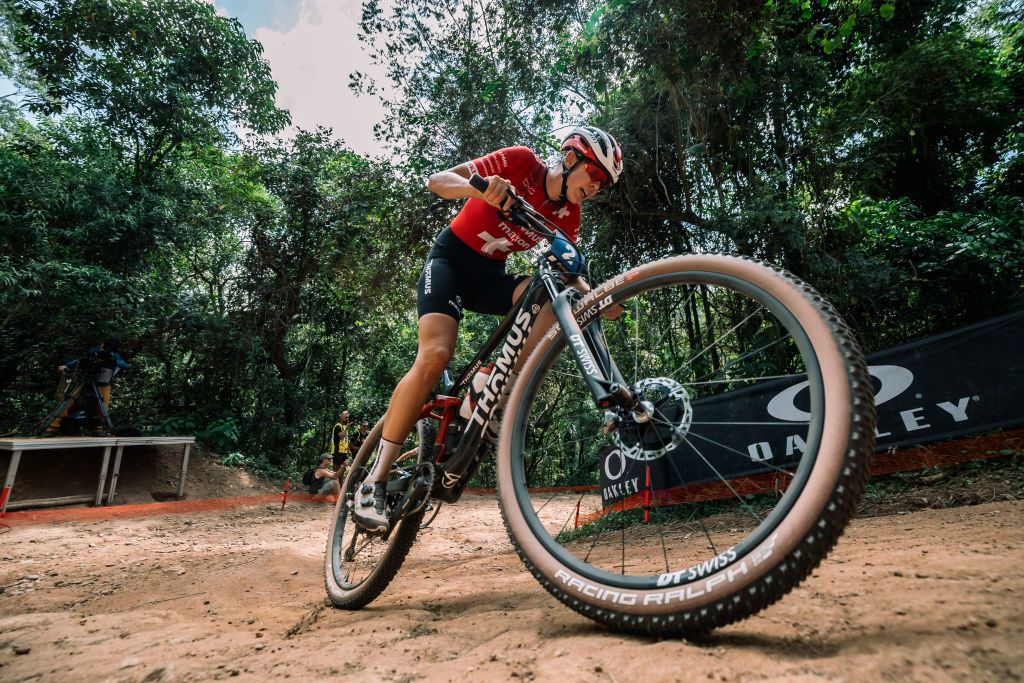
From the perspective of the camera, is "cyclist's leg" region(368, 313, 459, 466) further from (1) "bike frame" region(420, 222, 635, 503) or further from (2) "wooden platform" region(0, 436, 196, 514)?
(2) "wooden platform" region(0, 436, 196, 514)

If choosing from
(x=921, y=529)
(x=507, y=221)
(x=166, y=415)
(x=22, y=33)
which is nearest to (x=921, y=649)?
(x=507, y=221)

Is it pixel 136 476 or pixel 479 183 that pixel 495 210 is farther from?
pixel 136 476

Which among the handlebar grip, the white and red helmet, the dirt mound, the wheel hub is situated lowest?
the dirt mound

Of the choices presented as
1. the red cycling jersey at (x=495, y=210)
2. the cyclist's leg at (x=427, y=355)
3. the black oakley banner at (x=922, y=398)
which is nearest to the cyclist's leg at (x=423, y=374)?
the cyclist's leg at (x=427, y=355)

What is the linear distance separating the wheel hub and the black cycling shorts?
1.08m

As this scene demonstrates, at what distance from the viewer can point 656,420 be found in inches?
60.4

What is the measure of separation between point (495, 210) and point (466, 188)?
0.96ft

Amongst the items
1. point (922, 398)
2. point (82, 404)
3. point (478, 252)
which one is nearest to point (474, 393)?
point (478, 252)

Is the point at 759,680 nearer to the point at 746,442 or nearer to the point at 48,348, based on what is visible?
the point at 746,442

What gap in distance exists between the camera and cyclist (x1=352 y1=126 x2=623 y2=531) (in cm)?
229

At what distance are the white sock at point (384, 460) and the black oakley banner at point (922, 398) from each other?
2102 mm

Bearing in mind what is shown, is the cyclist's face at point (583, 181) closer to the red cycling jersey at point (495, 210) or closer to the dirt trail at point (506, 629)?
the red cycling jersey at point (495, 210)

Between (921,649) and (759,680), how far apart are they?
0.32m

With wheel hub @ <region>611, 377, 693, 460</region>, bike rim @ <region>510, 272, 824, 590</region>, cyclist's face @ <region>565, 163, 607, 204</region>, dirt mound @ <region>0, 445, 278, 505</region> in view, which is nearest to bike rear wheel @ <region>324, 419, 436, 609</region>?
bike rim @ <region>510, 272, 824, 590</region>
